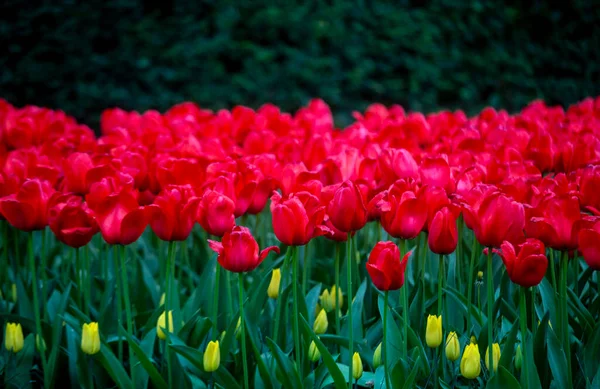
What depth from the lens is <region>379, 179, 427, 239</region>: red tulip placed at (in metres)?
1.89

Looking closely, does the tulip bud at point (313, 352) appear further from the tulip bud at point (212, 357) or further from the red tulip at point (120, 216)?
the red tulip at point (120, 216)

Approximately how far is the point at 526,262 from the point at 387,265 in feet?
1.01

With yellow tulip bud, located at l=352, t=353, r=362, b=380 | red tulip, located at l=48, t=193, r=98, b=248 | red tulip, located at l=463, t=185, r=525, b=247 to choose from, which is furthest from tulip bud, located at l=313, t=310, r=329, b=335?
red tulip, located at l=48, t=193, r=98, b=248

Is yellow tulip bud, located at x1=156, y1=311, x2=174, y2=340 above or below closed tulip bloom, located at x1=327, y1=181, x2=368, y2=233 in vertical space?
below

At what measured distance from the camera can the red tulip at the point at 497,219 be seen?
70.4 inches

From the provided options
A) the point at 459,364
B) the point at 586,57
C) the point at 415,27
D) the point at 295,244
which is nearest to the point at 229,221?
the point at 295,244

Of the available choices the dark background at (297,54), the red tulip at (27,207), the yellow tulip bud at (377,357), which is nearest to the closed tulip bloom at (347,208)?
the yellow tulip bud at (377,357)

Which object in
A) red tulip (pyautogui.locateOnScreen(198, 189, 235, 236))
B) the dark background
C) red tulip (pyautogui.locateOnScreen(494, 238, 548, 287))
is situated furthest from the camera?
the dark background

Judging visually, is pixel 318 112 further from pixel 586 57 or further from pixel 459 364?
pixel 586 57

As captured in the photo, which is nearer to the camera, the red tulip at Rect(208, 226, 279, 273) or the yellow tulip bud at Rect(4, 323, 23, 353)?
the red tulip at Rect(208, 226, 279, 273)

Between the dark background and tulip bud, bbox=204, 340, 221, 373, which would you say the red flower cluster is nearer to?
tulip bud, bbox=204, 340, 221, 373

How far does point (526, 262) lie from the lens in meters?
1.71

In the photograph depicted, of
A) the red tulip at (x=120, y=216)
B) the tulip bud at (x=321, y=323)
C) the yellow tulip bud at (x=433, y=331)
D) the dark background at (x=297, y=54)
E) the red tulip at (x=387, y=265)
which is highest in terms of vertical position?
the dark background at (x=297, y=54)

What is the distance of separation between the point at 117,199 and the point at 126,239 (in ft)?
0.38
